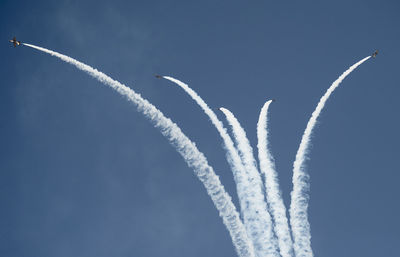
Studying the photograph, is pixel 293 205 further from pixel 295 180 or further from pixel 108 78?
pixel 108 78

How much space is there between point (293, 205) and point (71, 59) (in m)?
31.6

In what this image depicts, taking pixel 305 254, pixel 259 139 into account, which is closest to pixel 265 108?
pixel 259 139

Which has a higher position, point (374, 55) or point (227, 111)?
point (374, 55)

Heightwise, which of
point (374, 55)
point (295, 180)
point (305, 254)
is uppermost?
point (374, 55)

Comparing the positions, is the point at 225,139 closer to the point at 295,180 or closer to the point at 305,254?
the point at 295,180

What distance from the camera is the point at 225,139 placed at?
5500cm

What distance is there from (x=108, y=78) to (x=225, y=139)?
52.2 feet

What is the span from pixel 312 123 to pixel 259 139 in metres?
6.88

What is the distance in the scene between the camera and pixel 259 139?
57.0 metres

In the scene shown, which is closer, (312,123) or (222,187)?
(222,187)

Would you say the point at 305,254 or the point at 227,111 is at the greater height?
the point at 227,111

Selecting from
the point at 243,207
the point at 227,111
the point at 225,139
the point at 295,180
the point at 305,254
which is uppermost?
the point at 227,111

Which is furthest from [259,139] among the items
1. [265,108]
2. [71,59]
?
[71,59]

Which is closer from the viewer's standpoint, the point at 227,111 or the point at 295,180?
the point at 295,180
